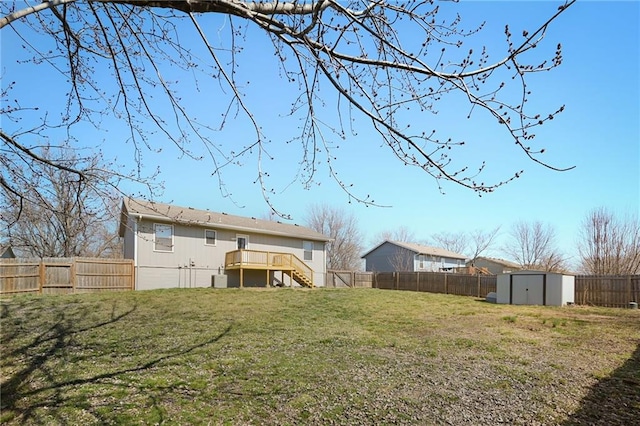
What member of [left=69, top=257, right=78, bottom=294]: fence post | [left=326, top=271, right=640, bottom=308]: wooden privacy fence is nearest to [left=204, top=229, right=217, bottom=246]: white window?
[left=69, top=257, right=78, bottom=294]: fence post

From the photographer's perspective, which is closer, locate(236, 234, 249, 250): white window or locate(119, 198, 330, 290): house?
locate(119, 198, 330, 290): house

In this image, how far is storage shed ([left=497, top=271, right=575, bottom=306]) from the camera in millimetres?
A: 15359

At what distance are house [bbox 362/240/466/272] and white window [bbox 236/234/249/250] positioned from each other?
19.2 metres

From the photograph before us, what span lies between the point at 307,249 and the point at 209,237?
672cm

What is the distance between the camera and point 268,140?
402 cm

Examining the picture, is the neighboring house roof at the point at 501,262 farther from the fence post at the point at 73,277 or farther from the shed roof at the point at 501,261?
the fence post at the point at 73,277

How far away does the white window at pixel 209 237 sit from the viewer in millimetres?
19609

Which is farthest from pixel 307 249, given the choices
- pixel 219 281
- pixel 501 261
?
pixel 501 261

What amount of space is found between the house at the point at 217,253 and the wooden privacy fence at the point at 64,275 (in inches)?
29.1

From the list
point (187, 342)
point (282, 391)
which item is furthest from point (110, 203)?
point (187, 342)

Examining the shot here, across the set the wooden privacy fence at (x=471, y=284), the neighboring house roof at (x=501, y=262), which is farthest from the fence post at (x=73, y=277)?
the neighboring house roof at (x=501, y=262)

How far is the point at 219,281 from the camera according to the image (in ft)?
61.4

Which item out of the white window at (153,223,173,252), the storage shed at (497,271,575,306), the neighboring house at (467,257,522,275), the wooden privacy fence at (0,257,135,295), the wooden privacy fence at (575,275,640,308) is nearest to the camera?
the wooden privacy fence at (0,257,135,295)

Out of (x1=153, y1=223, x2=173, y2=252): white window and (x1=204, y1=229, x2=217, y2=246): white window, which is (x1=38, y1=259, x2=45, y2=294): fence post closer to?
(x1=153, y1=223, x2=173, y2=252): white window
